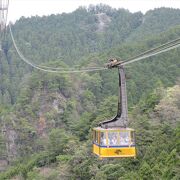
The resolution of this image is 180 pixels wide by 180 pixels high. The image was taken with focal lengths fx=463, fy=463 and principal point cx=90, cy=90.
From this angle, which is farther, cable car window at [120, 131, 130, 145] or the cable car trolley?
cable car window at [120, 131, 130, 145]

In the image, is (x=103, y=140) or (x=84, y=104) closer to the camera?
(x=103, y=140)

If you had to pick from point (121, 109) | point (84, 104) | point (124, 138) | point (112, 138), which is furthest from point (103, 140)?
point (84, 104)

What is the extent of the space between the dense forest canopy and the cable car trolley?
7.77 meters

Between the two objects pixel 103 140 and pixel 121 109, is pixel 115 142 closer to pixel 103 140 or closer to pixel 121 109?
pixel 103 140

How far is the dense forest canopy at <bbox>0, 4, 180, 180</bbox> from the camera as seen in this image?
28.3 m

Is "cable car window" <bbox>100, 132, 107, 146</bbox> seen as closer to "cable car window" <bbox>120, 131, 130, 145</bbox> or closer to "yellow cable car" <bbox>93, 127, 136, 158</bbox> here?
"yellow cable car" <bbox>93, 127, 136, 158</bbox>

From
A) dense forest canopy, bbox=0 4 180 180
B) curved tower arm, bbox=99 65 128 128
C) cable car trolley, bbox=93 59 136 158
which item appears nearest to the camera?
curved tower arm, bbox=99 65 128 128

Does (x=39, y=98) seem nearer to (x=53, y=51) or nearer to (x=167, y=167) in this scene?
(x=167, y=167)

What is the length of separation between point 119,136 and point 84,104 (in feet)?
167

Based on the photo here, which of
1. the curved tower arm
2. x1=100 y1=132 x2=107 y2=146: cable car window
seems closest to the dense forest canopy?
the curved tower arm

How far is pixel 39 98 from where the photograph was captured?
60469 millimetres

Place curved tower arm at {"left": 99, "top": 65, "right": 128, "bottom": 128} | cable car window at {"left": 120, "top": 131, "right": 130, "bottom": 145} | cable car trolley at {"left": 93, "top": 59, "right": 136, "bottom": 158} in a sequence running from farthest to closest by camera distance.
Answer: cable car window at {"left": 120, "top": 131, "right": 130, "bottom": 145} < cable car trolley at {"left": 93, "top": 59, "right": 136, "bottom": 158} < curved tower arm at {"left": 99, "top": 65, "right": 128, "bottom": 128}

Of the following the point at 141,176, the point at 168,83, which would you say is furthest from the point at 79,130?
the point at 141,176

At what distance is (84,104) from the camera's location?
64188 millimetres
